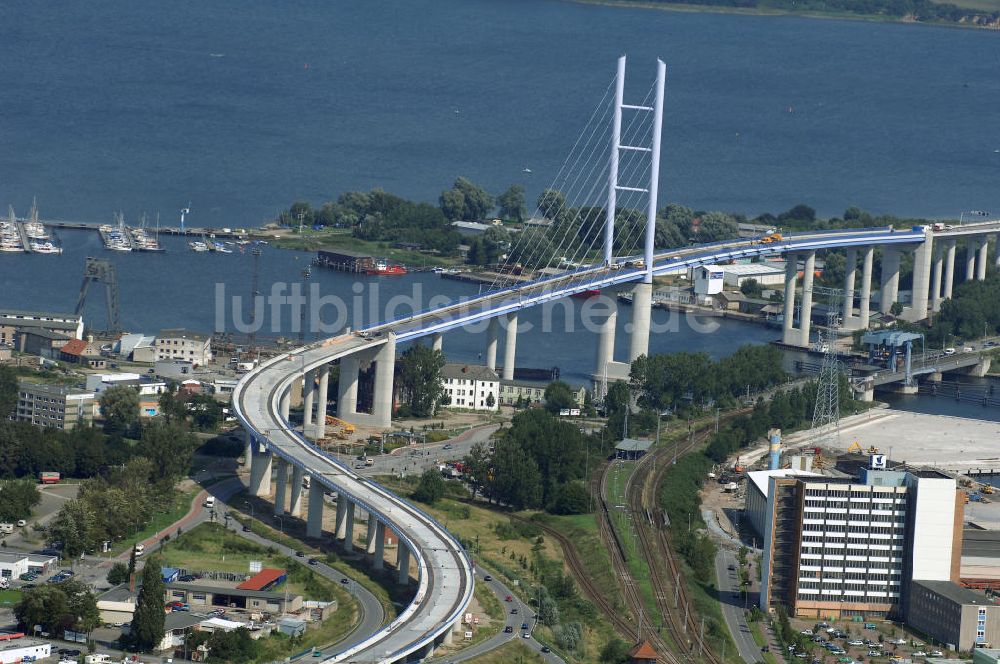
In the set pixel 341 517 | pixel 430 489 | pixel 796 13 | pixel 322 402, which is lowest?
pixel 341 517

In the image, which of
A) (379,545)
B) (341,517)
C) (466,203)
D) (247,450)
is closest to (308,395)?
(247,450)

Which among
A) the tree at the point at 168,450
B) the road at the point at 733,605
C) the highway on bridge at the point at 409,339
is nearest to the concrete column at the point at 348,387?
the highway on bridge at the point at 409,339

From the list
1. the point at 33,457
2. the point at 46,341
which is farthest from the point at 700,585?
the point at 46,341

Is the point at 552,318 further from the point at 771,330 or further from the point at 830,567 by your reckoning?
the point at 830,567

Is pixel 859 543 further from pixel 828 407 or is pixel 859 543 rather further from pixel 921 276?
pixel 921 276

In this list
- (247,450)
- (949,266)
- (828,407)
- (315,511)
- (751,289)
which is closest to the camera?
(315,511)

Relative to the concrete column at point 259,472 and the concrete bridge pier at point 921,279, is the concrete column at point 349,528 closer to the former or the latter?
the concrete column at point 259,472

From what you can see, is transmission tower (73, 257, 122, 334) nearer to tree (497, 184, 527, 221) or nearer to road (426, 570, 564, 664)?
tree (497, 184, 527, 221)
